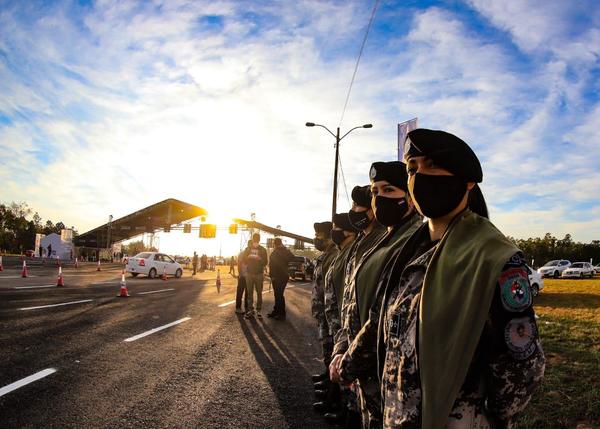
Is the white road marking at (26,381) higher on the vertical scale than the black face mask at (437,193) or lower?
lower

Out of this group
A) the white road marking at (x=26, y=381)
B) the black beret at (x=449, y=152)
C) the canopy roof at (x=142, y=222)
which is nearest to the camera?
the black beret at (x=449, y=152)

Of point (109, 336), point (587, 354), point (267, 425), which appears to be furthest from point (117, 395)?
point (587, 354)

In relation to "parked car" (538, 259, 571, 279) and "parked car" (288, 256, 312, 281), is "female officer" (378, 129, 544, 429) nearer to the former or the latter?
"parked car" (288, 256, 312, 281)

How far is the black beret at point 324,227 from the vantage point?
6.89m

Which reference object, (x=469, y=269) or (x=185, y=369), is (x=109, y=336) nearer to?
(x=185, y=369)

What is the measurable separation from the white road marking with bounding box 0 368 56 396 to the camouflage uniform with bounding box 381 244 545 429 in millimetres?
4347

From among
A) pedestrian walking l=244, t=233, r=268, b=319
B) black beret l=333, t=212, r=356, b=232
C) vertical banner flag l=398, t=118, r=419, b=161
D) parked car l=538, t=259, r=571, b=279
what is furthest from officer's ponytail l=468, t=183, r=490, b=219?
parked car l=538, t=259, r=571, b=279

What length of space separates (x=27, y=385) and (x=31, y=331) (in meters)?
3.20

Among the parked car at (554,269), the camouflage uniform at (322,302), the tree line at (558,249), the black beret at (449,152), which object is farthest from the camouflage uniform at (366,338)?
the tree line at (558,249)

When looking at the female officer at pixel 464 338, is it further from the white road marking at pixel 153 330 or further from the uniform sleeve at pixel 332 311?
the white road marking at pixel 153 330

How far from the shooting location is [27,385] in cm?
457

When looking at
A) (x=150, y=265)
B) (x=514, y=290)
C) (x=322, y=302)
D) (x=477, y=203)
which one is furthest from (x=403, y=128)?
(x=150, y=265)

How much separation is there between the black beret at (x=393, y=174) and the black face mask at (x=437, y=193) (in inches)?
32.7

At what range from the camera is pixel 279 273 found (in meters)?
11.2
